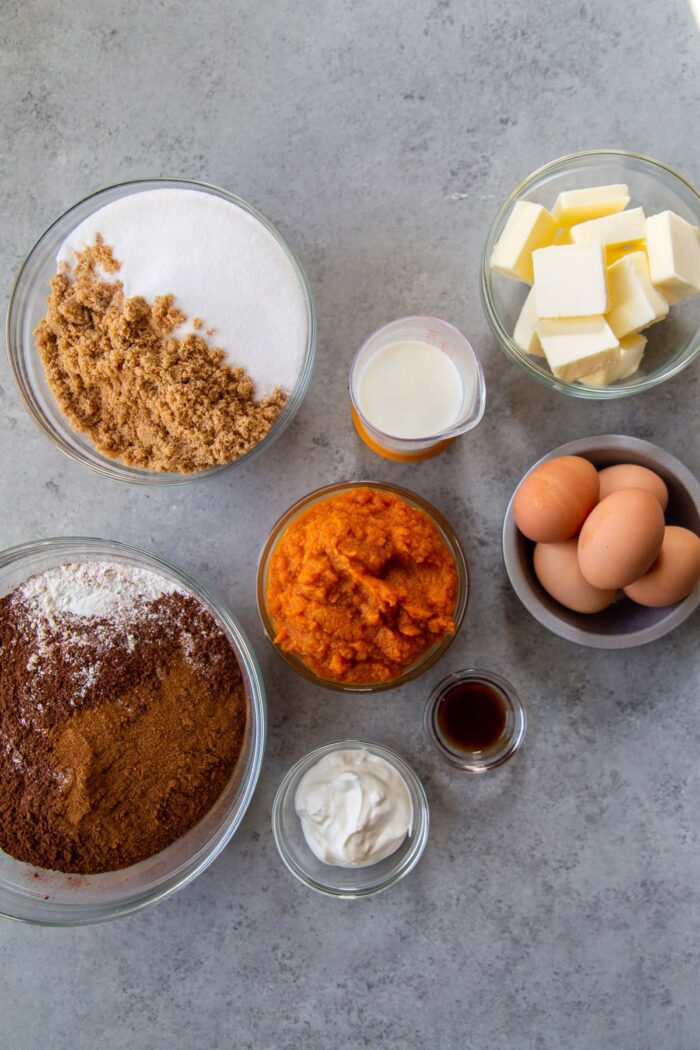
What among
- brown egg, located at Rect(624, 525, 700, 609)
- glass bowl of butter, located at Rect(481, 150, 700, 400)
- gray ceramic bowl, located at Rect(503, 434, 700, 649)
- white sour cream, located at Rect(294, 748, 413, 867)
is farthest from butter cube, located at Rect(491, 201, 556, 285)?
white sour cream, located at Rect(294, 748, 413, 867)

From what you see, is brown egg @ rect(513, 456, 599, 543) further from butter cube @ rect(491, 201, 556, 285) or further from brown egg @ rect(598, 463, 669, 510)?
butter cube @ rect(491, 201, 556, 285)

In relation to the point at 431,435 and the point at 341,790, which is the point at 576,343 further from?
the point at 341,790

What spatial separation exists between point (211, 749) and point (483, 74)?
1742 millimetres

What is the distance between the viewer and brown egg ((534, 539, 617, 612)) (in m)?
1.47

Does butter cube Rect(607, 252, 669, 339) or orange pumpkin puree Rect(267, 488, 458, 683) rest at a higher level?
butter cube Rect(607, 252, 669, 339)

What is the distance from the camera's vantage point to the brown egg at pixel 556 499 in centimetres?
139

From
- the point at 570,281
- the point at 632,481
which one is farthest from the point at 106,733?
the point at 570,281

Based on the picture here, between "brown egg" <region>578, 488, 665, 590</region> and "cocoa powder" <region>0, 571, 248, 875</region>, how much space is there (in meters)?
0.84

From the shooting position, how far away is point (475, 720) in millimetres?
1693

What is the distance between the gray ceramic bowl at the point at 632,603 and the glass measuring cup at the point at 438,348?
0.21 meters

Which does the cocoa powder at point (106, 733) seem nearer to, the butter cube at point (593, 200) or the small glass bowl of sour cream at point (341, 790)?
the small glass bowl of sour cream at point (341, 790)

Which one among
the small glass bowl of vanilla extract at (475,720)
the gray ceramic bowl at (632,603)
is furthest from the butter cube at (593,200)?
the small glass bowl of vanilla extract at (475,720)

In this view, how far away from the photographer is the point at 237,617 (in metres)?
1.74

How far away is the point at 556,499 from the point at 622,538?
15cm
